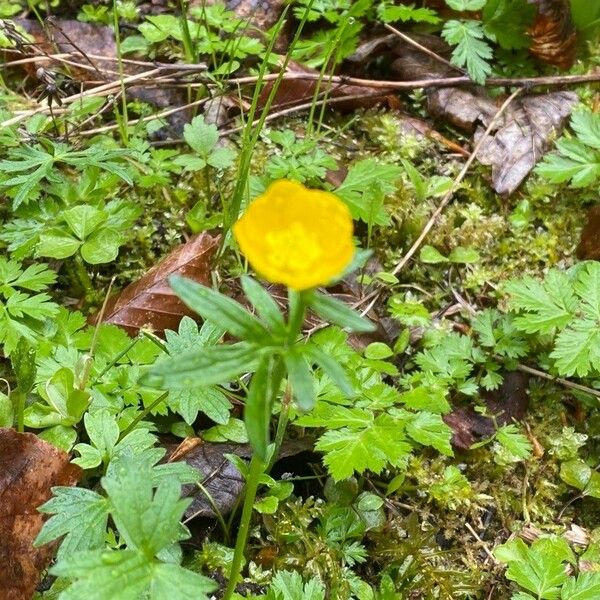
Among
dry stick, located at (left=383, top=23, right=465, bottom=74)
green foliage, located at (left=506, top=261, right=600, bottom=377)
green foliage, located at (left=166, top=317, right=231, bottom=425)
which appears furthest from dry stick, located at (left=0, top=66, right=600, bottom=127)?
green foliage, located at (left=166, top=317, right=231, bottom=425)

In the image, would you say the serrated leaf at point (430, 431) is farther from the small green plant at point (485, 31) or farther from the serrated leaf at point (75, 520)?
the small green plant at point (485, 31)

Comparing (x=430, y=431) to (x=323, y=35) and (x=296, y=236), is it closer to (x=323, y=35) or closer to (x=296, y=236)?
(x=296, y=236)

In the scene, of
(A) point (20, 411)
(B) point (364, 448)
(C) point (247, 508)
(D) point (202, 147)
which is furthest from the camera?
(D) point (202, 147)

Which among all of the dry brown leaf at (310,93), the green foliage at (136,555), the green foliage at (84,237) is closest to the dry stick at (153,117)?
the dry brown leaf at (310,93)

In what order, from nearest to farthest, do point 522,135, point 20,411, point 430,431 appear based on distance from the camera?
point 20,411
point 430,431
point 522,135

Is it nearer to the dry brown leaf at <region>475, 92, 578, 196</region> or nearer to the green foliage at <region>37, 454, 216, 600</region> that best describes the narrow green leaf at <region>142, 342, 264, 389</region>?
the green foliage at <region>37, 454, 216, 600</region>

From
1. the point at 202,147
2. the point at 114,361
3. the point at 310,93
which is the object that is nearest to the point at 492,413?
the point at 114,361
